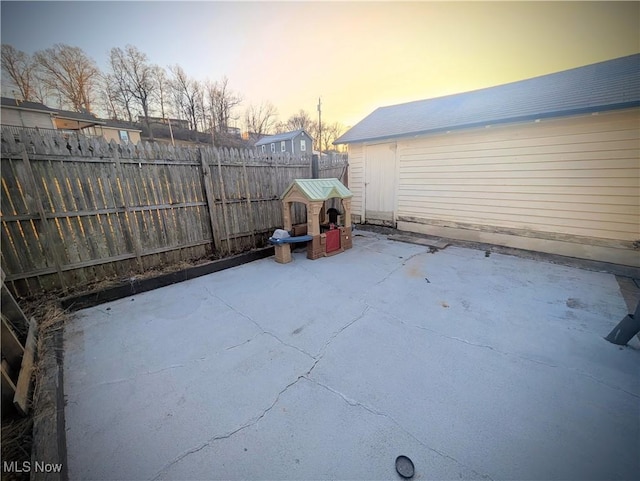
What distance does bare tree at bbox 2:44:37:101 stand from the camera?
54.7 ft

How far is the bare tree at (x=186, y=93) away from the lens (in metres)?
23.3

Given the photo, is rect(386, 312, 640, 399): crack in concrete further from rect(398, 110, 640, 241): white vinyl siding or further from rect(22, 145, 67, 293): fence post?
rect(22, 145, 67, 293): fence post

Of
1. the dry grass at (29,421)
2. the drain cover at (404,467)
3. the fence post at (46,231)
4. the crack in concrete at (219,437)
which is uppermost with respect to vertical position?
the fence post at (46,231)

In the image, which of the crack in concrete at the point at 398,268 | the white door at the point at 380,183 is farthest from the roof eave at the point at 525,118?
the crack in concrete at the point at 398,268

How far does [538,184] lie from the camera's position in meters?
4.77

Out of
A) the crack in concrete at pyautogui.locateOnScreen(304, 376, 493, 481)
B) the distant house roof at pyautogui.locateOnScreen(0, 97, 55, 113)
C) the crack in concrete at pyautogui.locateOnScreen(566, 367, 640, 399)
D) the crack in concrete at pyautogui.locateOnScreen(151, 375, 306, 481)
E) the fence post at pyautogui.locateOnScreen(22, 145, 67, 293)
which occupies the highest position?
the distant house roof at pyautogui.locateOnScreen(0, 97, 55, 113)

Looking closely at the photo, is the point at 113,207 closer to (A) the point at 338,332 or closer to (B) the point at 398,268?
(A) the point at 338,332

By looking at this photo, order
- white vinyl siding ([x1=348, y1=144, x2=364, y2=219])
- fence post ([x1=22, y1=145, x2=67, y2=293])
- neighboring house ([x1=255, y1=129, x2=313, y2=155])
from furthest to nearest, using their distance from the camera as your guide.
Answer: neighboring house ([x1=255, y1=129, x2=313, y2=155]) < white vinyl siding ([x1=348, y1=144, x2=364, y2=219]) < fence post ([x1=22, y1=145, x2=67, y2=293])

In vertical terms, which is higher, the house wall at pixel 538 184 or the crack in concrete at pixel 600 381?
the house wall at pixel 538 184

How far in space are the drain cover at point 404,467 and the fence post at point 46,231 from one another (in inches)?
175

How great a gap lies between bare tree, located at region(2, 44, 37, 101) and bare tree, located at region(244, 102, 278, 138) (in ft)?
58.0

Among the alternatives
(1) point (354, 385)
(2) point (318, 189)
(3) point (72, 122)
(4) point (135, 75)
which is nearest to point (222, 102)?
(4) point (135, 75)

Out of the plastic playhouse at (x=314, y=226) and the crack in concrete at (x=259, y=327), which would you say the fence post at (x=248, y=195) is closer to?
the plastic playhouse at (x=314, y=226)

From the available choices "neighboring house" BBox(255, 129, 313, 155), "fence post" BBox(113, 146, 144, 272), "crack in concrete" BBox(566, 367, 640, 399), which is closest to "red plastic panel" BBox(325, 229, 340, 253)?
"fence post" BBox(113, 146, 144, 272)
